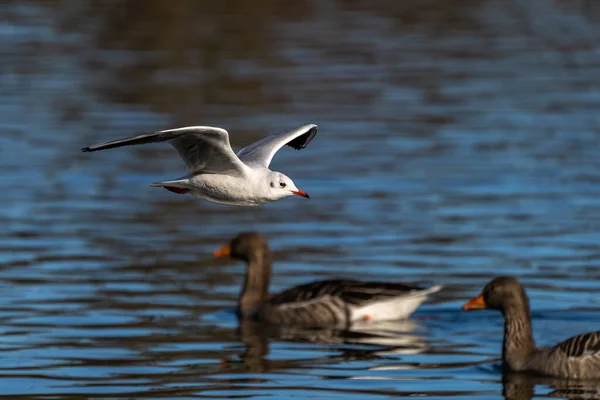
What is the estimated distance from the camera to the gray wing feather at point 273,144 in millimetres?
14016

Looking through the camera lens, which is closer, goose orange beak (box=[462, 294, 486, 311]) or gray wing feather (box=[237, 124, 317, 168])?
gray wing feather (box=[237, 124, 317, 168])

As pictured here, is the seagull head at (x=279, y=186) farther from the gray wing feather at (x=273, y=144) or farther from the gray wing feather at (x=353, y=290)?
the gray wing feather at (x=353, y=290)

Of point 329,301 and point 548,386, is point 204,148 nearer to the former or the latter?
point 548,386

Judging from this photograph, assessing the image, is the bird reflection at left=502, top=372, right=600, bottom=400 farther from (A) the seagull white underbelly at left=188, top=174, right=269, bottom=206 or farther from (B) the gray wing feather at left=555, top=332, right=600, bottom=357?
(A) the seagull white underbelly at left=188, top=174, right=269, bottom=206

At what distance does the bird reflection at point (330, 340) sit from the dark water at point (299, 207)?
0.19 ft

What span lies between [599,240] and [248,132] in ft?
37.4

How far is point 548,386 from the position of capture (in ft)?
54.4

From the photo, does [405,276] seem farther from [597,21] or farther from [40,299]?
[597,21]

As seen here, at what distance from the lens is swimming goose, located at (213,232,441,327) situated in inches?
764

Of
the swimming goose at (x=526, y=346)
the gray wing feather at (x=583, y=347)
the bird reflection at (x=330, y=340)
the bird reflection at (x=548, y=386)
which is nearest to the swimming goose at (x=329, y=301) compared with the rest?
the bird reflection at (x=330, y=340)

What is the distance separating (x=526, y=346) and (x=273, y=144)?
178 inches

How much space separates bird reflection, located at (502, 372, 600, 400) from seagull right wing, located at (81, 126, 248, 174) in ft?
14.2

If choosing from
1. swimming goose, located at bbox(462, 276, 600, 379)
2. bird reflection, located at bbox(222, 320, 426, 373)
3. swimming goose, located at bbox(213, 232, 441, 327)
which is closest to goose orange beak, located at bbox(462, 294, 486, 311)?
swimming goose, located at bbox(462, 276, 600, 379)

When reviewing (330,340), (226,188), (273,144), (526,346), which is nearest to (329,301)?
(330,340)
